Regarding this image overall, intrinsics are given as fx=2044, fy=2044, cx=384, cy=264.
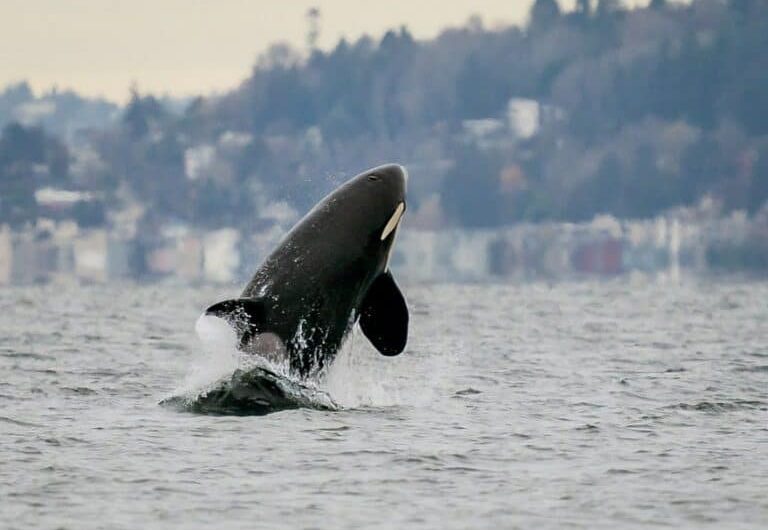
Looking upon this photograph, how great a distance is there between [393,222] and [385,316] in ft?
3.25

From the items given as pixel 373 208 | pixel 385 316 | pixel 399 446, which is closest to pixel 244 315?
pixel 385 316

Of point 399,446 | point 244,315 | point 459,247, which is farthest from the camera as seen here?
point 459,247

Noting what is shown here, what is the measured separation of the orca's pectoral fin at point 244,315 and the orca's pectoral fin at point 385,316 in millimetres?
1231

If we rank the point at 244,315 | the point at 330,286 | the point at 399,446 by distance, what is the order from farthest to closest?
the point at 330,286
the point at 244,315
the point at 399,446

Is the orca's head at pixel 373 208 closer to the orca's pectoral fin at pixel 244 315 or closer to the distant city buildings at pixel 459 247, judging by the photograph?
the orca's pectoral fin at pixel 244 315

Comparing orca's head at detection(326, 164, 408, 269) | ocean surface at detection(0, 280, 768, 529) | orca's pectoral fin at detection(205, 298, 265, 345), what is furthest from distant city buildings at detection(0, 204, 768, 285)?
orca's pectoral fin at detection(205, 298, 265, 345)

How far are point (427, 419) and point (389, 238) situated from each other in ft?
6.60

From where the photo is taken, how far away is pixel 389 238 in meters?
21.4

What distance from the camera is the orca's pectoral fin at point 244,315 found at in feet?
66.1

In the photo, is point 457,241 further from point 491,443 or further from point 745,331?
point 491,443

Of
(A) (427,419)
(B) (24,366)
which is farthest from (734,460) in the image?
(B) (24,366)

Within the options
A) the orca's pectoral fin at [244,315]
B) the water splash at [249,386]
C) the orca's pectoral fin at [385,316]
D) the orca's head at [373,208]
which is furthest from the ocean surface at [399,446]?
the orca's head at [373,208]

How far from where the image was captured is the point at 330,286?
21094 millimetres

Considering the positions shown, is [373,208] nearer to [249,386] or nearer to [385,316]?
[385,316]
